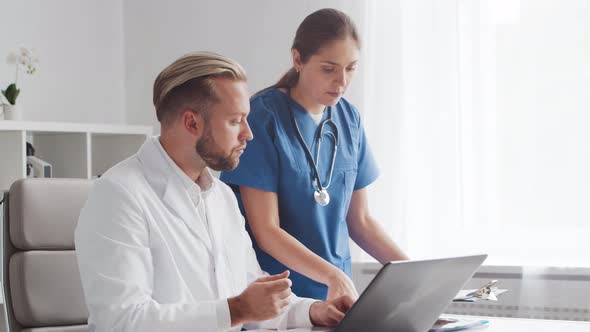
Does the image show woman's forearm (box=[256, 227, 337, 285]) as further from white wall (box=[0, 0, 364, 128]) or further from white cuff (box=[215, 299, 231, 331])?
white wall (box=[0, 0, 364, 128])

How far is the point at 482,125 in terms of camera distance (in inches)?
127

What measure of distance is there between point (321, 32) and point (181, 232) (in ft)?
2.28

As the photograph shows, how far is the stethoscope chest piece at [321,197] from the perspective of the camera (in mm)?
1923

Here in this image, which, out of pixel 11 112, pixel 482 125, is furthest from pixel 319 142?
pixel 11 112

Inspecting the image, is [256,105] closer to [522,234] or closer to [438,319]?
[438,319]

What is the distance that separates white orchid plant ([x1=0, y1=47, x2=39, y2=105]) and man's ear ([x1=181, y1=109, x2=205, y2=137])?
1.97 m

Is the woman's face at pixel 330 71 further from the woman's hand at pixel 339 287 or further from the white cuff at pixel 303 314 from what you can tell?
the white cuff at pixel 303 314

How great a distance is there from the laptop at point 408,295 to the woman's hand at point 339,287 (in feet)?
0.79

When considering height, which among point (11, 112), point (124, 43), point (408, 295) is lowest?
point (408, 295)

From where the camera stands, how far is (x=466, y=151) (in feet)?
10.7

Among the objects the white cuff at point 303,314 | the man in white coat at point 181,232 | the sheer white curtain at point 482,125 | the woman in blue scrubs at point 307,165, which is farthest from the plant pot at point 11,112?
the white cuff at point 303,314

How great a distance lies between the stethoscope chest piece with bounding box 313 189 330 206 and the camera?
1923mm

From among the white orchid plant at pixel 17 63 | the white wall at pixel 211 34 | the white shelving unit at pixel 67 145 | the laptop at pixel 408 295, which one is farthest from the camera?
the white wall at pixel 211 34

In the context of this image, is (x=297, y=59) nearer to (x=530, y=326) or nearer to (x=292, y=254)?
(x=292, y=254)
